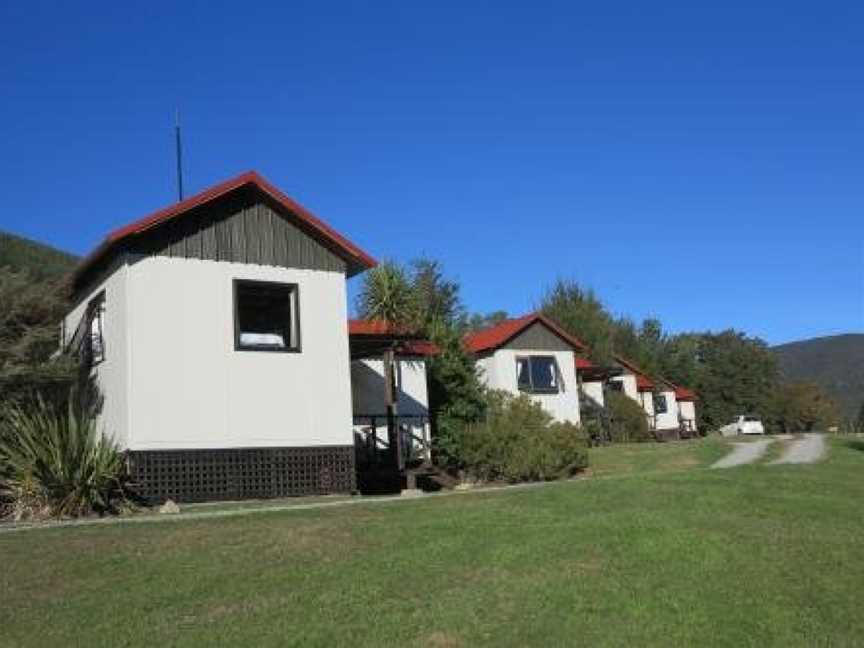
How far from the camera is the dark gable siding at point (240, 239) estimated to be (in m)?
21.1

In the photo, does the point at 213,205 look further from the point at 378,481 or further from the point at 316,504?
the point at 378,481

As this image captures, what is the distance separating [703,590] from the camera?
35.9 ft

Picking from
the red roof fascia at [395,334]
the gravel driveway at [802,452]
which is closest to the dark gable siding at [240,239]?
the red roof fascia at [395,334]

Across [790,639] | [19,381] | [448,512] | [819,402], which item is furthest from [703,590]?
[819,402]

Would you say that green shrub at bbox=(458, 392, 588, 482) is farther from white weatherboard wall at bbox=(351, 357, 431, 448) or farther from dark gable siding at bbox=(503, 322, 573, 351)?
dark gable siding at bbox=(503, 322, 573, 351)

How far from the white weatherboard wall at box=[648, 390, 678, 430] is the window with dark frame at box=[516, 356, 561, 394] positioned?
23.9 meters

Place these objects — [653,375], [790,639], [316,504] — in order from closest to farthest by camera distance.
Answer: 1. [790,639]
2. [316,504]
3. [653,375]

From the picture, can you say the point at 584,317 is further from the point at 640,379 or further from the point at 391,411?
the point at 391,411

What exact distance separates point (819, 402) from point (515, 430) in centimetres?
6638

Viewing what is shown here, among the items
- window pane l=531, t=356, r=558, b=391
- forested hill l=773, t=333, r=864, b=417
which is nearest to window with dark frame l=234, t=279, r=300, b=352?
window pane l=531, t=356, r=558, b=391

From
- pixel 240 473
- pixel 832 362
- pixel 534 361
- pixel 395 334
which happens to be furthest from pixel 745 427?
pixel 832 362

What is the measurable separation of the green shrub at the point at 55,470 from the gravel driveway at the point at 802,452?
15.7 m

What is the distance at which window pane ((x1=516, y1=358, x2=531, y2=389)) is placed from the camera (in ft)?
137

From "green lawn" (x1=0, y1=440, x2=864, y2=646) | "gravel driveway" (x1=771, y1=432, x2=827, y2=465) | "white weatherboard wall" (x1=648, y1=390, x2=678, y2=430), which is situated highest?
"white weatherboard wall" (x1=648, y1=390, x2=678, y2=430)
